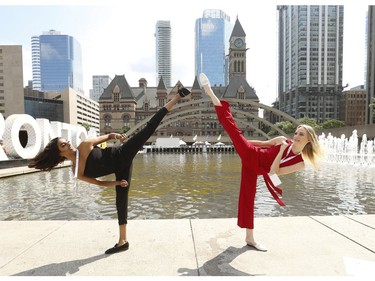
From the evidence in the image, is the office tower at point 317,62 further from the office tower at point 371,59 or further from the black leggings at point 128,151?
the black leggings at point 128,151

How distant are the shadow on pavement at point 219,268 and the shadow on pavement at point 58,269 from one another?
44.0 inches

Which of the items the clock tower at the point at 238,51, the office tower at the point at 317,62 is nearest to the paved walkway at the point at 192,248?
the clock tower at the point at 238,51

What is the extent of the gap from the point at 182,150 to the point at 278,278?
60944 mm

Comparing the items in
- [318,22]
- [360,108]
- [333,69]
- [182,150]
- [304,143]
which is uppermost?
[318,22]

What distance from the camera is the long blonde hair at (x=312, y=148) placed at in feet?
11.7

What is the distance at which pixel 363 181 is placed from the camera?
1159 centimetres

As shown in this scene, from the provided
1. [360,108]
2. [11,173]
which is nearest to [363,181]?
[11,173]

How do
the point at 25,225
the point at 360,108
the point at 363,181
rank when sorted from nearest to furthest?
1. the point at 25,225
2. the point at 363,181
3. the point at 360,108

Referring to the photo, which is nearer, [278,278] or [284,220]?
[278,278]

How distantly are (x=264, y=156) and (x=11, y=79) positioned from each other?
322ft

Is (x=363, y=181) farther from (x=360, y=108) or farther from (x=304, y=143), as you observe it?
(x=360, y=108)

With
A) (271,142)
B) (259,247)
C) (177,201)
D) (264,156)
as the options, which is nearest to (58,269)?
(259,247)

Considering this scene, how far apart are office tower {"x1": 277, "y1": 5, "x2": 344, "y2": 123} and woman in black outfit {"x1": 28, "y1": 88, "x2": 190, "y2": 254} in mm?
126753

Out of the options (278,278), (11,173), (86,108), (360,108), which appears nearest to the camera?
(278,278)
